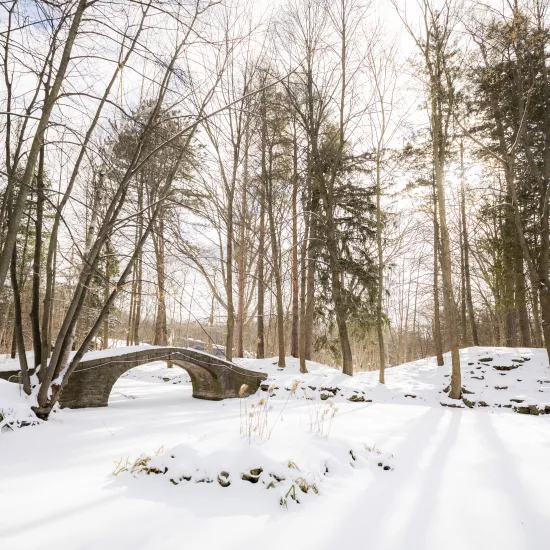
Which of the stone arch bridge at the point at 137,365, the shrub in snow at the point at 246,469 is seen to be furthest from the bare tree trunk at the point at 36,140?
the stone arch bridge at the point at 137,365

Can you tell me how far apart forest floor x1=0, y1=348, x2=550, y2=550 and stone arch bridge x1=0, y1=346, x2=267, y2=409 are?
5.79ft

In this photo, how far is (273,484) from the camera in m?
3.01

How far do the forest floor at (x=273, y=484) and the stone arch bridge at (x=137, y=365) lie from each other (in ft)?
5.79

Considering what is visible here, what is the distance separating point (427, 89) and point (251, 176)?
20.5 feet

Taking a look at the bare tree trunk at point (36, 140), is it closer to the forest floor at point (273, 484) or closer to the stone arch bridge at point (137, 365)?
the forest floor at point (273, 484)

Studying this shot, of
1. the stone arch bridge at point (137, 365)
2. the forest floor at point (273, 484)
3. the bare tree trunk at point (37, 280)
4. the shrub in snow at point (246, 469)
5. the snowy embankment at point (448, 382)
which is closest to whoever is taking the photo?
the forest floor at point (273, 484)

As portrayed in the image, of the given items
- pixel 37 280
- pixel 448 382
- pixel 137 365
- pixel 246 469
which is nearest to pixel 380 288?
pixel 448 382

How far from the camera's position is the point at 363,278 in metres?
11.5

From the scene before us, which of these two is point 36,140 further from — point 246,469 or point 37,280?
point 246,469

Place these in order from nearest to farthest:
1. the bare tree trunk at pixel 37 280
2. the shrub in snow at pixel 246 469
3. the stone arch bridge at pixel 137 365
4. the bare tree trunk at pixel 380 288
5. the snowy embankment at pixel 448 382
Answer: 1. the shrub in snow at pixel 246 469
2. the bare tree trunk at pixel 37 280
3. the stone arch bridge at pixel 137 365
4. the snowy embankment at pixel 448 382
5. the bare tree trunk at pixel 380 288

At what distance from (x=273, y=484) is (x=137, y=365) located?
19.0 ft

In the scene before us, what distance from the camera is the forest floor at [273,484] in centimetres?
235

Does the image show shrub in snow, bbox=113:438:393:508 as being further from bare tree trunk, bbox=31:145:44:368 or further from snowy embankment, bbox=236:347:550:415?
snowy embankment, bbox=236:347:550:415

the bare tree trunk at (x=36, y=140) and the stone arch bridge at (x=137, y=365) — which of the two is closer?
the bare tree trunk at (x=36, y=140)
